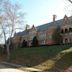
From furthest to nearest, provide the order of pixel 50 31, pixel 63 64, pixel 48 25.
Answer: pixel 48 25 → pixel 50 31 → pixel 63 64

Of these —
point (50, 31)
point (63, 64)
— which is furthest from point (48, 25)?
point (63, 64)

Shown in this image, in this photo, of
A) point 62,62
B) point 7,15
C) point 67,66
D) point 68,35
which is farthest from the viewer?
point 68,35

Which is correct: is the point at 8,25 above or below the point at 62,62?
above

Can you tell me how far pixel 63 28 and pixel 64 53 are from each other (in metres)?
27.3

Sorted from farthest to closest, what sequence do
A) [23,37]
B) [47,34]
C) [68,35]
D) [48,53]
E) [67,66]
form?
[23,37] → [47,34] → [68,35] → [48,53] → [67,66]

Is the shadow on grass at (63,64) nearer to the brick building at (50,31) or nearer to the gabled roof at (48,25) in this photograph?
the brick building at (50,31)

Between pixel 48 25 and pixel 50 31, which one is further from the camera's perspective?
pixel 48 25

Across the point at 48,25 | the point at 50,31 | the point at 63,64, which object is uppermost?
the point at 48,25

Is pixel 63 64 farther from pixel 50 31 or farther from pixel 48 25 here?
pixel 48 25

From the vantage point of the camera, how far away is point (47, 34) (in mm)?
69438

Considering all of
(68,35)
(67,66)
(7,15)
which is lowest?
(67,66)

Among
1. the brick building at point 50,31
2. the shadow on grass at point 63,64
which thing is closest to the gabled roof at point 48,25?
the brick building at point 50,31

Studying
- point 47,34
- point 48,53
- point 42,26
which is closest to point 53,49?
point 48,53

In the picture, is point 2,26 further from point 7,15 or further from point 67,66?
point 67,66
